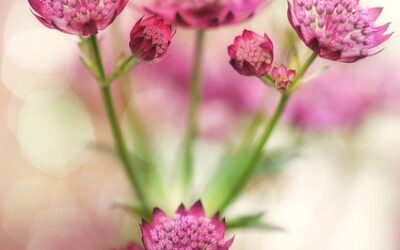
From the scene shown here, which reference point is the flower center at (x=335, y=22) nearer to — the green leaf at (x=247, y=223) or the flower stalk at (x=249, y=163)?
the flower stalk at (x=249, y=163)

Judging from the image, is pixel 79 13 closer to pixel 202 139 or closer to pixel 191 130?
pixel 191 130

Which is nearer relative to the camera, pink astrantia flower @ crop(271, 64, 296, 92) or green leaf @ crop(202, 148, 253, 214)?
pink astrantia flower @ crop(271, 64, 296, 92)

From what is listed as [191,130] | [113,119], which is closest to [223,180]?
[191,130]

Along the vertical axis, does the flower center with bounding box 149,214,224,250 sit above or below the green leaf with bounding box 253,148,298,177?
below

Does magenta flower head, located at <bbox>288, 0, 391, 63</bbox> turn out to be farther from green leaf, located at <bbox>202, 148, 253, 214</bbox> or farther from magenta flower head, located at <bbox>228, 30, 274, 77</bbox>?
green leaf, located at <bbox>202, 148, 253, 214</bbox>

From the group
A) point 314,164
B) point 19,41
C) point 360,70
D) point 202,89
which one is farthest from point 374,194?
point 19,41

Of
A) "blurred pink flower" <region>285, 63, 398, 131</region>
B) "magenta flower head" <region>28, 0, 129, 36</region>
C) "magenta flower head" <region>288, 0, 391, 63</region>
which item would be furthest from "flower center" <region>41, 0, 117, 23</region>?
"blurred pink flower" <region>285, 63, 398, 131</region>
